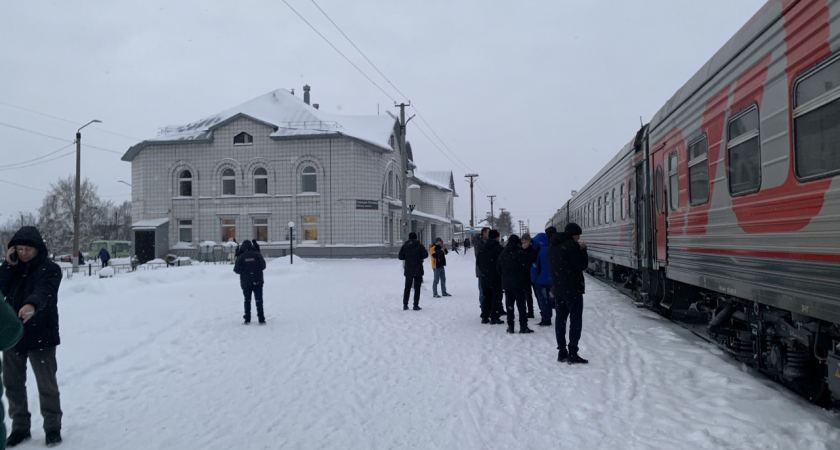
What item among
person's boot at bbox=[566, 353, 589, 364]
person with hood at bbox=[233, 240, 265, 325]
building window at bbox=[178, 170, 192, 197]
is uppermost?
building window at bbox=[178, 170, 192, 197]

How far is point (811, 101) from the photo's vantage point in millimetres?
3998

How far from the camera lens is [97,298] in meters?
12.9

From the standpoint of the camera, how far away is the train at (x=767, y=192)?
3871 millimetres

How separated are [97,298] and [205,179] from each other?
29.0m

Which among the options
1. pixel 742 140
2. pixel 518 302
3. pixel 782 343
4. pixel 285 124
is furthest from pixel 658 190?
pixel 285 124

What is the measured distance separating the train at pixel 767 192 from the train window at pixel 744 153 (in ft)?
0.03

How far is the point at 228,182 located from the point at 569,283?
37566 mm

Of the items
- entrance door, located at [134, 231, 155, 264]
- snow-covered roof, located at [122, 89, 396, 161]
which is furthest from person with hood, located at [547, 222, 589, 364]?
entrance door, located at [134, 231, 155, 264]

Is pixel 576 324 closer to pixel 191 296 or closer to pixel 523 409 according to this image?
pixel 523 409

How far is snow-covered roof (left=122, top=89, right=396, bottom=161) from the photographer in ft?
129

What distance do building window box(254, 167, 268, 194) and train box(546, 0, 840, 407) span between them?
1374 inches

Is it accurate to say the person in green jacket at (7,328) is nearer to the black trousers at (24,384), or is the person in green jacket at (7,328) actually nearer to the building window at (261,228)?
the black trousers at (24,384)

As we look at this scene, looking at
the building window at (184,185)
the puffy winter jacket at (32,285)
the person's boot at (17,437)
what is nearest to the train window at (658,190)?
the puffy winter jacket at (32,285)

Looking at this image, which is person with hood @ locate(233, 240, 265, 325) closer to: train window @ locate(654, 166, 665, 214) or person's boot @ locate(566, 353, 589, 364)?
person's boot @ locate(566, 353, 589, 364)
